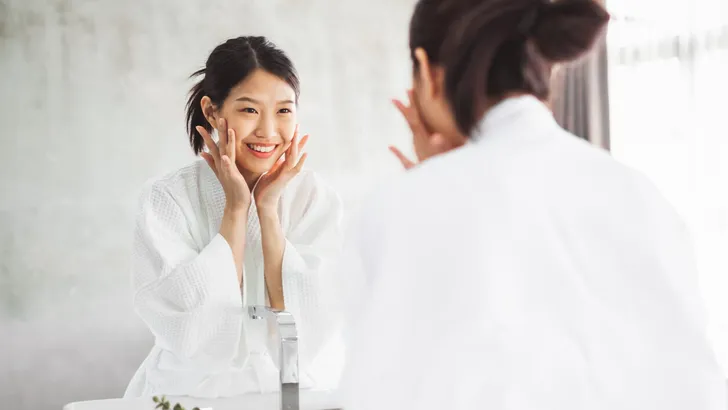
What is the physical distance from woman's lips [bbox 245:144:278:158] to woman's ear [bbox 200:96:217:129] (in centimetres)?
12

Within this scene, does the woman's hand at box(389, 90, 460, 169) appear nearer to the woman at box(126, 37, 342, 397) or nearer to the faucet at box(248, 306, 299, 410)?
the faucet at box(248, 306, 299, 410)

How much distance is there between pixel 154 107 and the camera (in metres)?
1.99

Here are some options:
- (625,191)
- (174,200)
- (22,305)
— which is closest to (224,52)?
(174,200)

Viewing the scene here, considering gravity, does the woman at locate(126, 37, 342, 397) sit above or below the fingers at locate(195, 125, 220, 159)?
below

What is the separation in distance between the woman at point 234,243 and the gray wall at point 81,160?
0.63 feet

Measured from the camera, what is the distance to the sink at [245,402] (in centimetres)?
149

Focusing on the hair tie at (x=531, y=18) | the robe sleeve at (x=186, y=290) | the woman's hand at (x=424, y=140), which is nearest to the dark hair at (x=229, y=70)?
the robe sleeve at (x=186, y=290)

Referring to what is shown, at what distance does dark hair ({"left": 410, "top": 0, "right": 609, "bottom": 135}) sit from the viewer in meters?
0.76

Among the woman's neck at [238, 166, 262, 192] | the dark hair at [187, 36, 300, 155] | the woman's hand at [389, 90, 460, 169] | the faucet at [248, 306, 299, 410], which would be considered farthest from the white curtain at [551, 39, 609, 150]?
the woman's hand at [389, 90, 460, 169]

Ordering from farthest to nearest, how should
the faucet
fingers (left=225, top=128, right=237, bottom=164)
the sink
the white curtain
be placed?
the white curtain < fingers (left=225, top=128, right=237, bottom=164) < the sink < the faucet

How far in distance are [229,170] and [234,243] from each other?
16 cm

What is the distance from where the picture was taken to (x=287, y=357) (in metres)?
1.24

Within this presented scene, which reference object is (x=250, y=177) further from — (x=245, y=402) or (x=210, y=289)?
(x=245, y=402)

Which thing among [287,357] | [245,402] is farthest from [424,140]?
[245,402]
